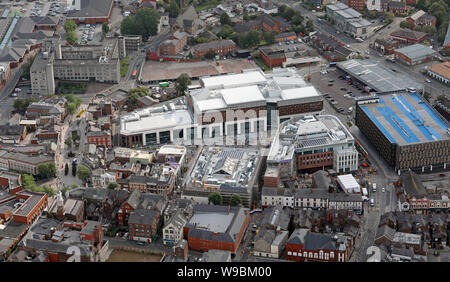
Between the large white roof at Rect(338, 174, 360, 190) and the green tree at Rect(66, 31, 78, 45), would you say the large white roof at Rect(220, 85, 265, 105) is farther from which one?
the green tree at Rect(66, 31, 78, 45)

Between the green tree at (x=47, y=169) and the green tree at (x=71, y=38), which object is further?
the green tree at (x=71, y=38)

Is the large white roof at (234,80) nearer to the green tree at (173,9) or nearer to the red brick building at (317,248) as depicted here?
the red brick building at (317,248)

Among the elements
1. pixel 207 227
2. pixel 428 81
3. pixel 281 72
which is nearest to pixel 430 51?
pixel 428 81

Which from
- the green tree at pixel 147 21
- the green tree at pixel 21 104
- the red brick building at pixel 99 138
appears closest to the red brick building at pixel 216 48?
the green tree at pixel 147 21

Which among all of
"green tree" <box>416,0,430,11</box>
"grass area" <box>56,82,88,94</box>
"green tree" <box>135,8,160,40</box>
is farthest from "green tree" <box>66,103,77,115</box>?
"green tree" <box>416,0,430,11</box>

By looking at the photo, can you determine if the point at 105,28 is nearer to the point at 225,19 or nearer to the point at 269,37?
the point at 225,19

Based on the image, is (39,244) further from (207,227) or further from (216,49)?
(216,49)
